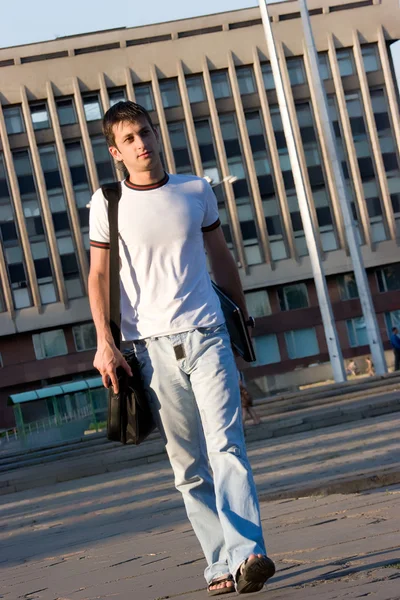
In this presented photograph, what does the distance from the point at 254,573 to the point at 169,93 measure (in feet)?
198

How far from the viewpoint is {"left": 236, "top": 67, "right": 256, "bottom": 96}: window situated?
63.2 metres

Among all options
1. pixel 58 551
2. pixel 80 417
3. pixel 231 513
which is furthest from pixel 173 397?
pixel 80 417

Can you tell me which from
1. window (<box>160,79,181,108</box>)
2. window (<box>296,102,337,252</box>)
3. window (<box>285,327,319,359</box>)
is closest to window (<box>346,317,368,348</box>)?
window (<box>285,327,319,359</box>)

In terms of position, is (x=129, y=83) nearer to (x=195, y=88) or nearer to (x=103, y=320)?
(x=195, y=88)

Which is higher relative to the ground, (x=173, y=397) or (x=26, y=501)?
(x=173, y=397)

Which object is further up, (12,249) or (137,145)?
(12,249)

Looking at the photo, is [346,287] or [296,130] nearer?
[296,130]

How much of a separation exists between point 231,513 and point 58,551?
405cm

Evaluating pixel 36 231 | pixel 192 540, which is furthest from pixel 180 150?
pixel 192 540

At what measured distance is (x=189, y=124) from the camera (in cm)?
6281

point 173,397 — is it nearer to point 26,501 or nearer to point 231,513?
point 231,513

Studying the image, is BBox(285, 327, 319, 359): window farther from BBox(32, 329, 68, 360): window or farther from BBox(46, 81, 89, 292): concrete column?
BBox(32, 329, 68, 360): window

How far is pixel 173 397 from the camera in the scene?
478cm

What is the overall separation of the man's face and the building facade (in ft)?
188
